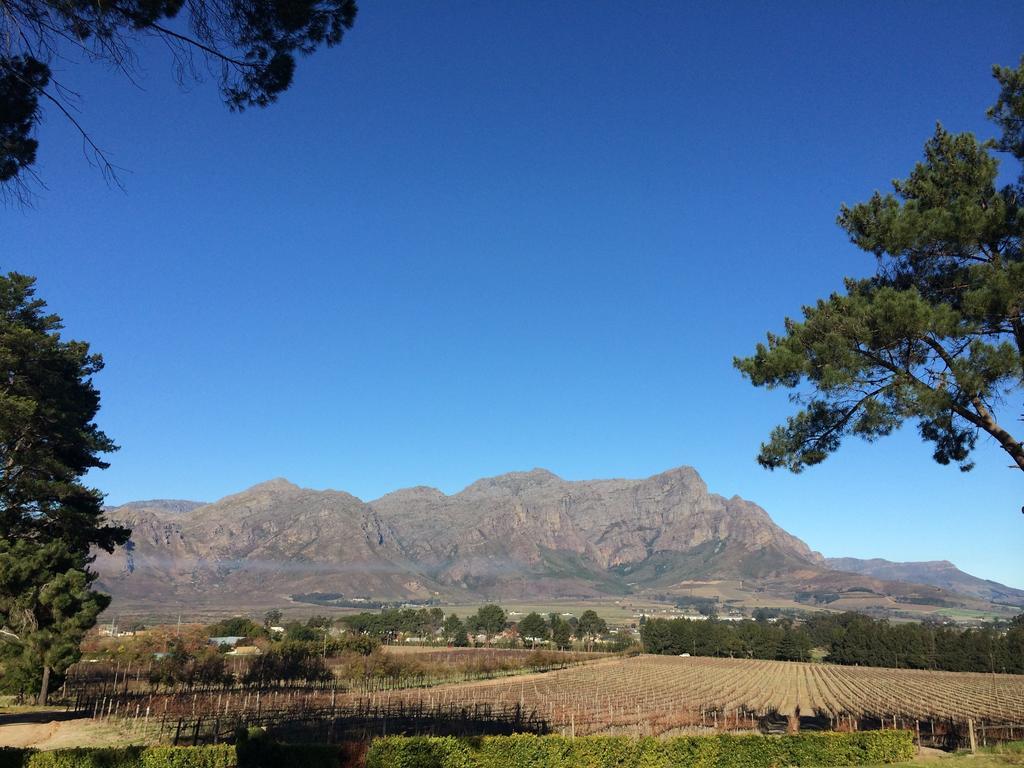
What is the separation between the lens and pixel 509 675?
77000 mm

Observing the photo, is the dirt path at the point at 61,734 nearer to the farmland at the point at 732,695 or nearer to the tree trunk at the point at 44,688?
the tree trunk at the point at 44,688

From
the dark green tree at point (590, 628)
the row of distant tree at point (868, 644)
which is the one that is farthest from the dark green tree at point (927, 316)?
the dark green tree at point (590, 628)

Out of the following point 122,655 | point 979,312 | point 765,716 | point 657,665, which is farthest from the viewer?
point 657,665

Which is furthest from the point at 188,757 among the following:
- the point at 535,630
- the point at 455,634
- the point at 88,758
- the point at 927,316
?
the point at 455,634

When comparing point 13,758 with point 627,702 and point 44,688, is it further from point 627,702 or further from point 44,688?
point 627,702

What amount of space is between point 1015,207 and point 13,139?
20.6 metres

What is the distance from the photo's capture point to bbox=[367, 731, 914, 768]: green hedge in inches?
738

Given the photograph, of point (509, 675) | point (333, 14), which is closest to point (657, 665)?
point (509, 675)

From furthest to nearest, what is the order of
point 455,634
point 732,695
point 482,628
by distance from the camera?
1. point 482,628
2. point 455,634
3. point 732,695

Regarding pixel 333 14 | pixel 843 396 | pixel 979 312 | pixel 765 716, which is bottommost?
pixel 765 716

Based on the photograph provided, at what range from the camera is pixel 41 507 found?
2909 cm

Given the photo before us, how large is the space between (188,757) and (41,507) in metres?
17.2

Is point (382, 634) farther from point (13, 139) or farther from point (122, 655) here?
point (13, 139)

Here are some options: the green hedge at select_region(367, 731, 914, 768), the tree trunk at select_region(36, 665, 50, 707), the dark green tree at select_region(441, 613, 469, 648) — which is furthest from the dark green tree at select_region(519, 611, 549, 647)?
the green hedge at select_region(367, 731, 914, 768)
